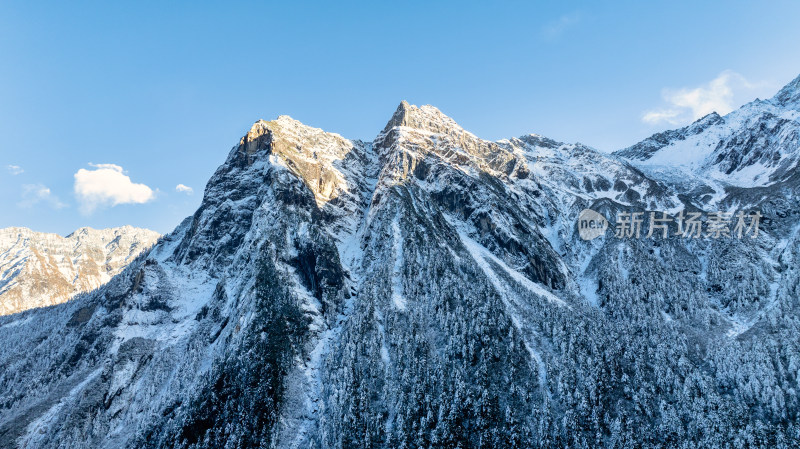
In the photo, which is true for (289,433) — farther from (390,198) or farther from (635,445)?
(390,198)

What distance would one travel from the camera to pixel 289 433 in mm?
103938

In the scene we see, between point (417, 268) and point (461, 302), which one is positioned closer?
point (461, 302)

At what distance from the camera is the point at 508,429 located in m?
99.9

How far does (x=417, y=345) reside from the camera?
123 meters

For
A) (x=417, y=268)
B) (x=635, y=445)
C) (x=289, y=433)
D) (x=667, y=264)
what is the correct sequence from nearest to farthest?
(x=635, y=445) < (x=289, y=433) < (x=417, y=268) < (x=667, y=264)

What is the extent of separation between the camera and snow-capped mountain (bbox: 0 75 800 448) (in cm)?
10262

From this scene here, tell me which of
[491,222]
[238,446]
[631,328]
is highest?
[491,222]

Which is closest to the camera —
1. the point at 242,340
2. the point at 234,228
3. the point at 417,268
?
the point at 242,340

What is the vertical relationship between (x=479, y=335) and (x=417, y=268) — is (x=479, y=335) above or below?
below

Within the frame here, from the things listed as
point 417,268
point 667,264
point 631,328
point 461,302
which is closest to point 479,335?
point 461,302

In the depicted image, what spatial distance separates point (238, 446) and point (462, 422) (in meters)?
54.0

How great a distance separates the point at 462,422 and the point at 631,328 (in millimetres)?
74897

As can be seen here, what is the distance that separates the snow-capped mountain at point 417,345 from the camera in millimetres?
102625

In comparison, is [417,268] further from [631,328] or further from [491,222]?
[631,328]
